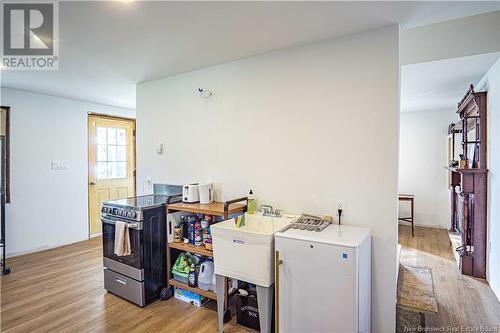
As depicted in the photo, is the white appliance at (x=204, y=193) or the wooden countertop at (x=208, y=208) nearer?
the wooden countertop at (x=208, y=208)

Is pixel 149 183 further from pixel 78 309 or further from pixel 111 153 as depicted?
pixel 111 153

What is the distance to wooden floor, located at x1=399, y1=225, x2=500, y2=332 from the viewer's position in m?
2.43

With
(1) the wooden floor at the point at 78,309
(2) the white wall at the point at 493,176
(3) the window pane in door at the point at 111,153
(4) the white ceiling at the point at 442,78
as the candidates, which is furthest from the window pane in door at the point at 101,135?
(2) the white wall at the point at 493,176

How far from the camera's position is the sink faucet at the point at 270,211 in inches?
102

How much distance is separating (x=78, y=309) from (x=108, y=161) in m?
3.05

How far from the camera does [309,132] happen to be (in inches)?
97.8

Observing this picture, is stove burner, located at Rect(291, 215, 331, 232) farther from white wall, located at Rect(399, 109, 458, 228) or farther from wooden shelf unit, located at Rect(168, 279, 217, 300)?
white wall, located at Rect(399, 109, 458, 228)

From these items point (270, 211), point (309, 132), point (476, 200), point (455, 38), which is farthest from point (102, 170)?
point (476, 200)

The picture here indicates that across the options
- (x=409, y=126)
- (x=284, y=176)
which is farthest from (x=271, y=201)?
(x=409, y=126)

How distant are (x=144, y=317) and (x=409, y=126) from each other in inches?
224

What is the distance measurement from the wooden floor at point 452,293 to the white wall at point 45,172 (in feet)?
16.1

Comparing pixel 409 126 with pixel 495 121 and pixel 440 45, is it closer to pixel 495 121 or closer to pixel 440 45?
pixel 495 121

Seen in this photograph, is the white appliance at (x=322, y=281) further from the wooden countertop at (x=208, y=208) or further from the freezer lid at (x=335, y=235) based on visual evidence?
the wooden countertop at (x=208, y=208)

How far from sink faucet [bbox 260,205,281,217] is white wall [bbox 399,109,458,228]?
412 cm
